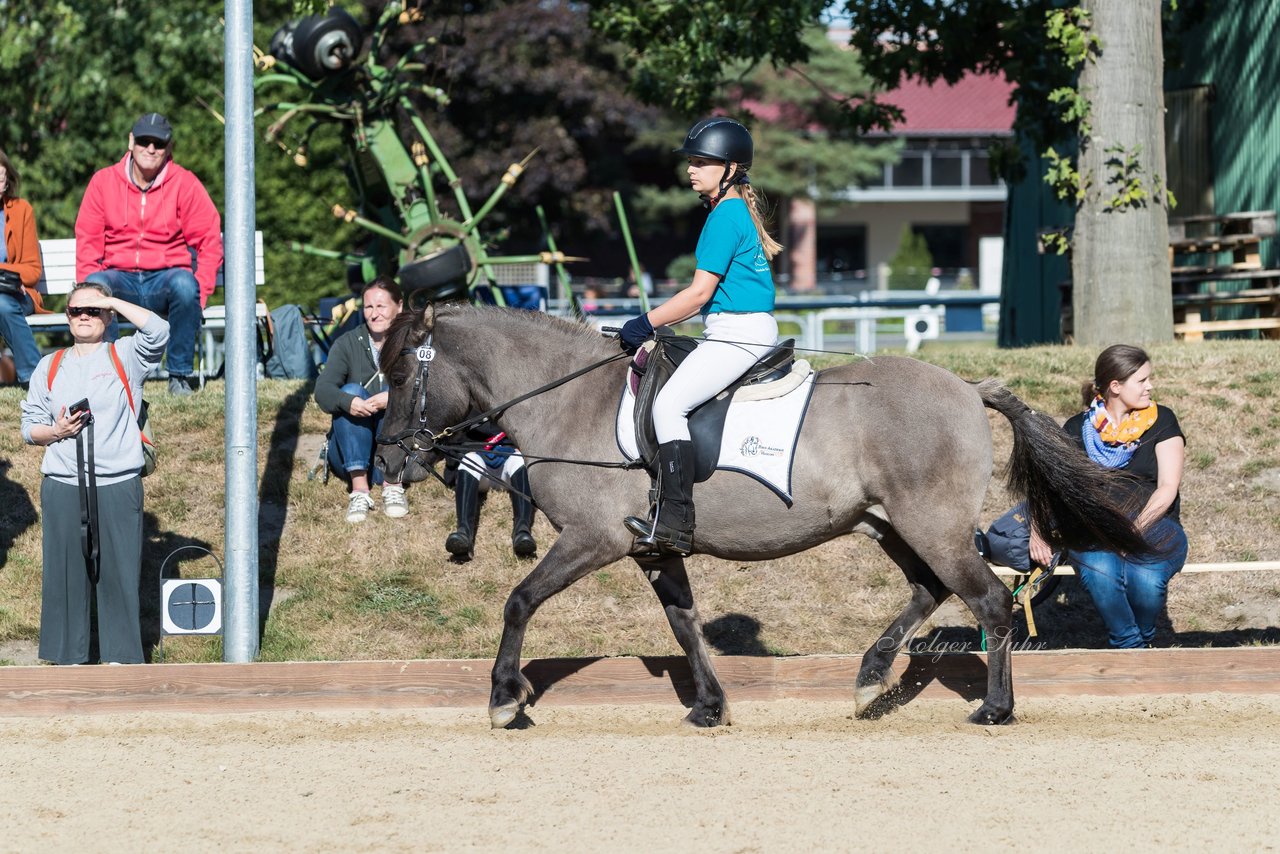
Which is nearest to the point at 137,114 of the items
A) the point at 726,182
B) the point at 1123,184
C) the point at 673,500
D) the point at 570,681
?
the point at 1123,184

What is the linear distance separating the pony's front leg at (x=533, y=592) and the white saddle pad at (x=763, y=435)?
0.42 m

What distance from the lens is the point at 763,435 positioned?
6348 millimetres

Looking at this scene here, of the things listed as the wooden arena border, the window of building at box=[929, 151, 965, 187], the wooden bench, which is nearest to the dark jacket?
the wooden bench

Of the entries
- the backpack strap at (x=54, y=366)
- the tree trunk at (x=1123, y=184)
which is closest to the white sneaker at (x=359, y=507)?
the backpack strap at (x=54, y=366)

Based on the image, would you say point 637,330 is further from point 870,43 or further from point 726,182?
point 870,43

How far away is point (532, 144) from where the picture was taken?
1184 inches

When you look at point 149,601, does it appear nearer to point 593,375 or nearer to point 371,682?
point 371,682

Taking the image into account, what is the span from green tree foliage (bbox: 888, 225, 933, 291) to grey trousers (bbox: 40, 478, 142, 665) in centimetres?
3501

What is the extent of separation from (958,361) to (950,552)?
16.0 feet

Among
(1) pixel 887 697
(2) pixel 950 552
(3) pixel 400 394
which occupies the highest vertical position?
(3) pixel 400 394

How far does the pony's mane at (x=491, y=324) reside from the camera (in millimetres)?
6602

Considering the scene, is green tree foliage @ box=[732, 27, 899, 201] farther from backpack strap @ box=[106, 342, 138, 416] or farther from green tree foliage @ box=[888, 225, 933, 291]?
backpack strap @ box=[106, 342, 138, 416]

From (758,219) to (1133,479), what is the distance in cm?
223

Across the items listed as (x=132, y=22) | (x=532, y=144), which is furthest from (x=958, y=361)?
(x=532, y=144)
